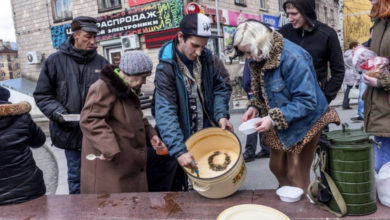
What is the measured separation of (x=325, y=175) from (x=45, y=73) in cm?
261

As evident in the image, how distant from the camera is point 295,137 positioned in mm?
2299

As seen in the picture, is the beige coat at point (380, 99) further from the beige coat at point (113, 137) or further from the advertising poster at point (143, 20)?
the advertising poster at point (143, 20)

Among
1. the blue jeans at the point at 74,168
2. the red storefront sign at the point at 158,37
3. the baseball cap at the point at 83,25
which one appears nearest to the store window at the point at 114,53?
the red storefront sign at the point at 158,37

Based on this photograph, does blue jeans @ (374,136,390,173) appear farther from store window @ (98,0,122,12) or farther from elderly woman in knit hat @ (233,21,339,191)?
store window @ (98,0,122,12)

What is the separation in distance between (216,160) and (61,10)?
15.4 metres

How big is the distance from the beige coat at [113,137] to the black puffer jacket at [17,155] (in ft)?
1.31

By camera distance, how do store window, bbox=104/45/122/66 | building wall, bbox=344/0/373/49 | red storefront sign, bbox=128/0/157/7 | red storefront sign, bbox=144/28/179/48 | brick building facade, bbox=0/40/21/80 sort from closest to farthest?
red storefront sign, bbox=144/28/179/48
red storefront sign, bbox=128/0/157/7
store window, bbox=104/45/122/66
building wall, bbox=344/0/373/49
brick building facade, bbox=0/40/21/80

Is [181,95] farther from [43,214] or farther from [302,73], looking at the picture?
[43,214]

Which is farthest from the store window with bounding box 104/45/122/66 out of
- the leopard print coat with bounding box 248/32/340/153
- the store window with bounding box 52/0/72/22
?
the leopard print coat with bounding box 248/32/340/153

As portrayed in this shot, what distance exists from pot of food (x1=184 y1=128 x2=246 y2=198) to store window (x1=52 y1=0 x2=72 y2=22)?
1458cm

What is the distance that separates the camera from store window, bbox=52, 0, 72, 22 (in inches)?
604

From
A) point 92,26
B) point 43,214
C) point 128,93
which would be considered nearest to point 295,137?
point 128,93

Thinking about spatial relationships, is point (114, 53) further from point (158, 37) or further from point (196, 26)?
point (196, 26)

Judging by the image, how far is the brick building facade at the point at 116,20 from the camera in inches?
524
